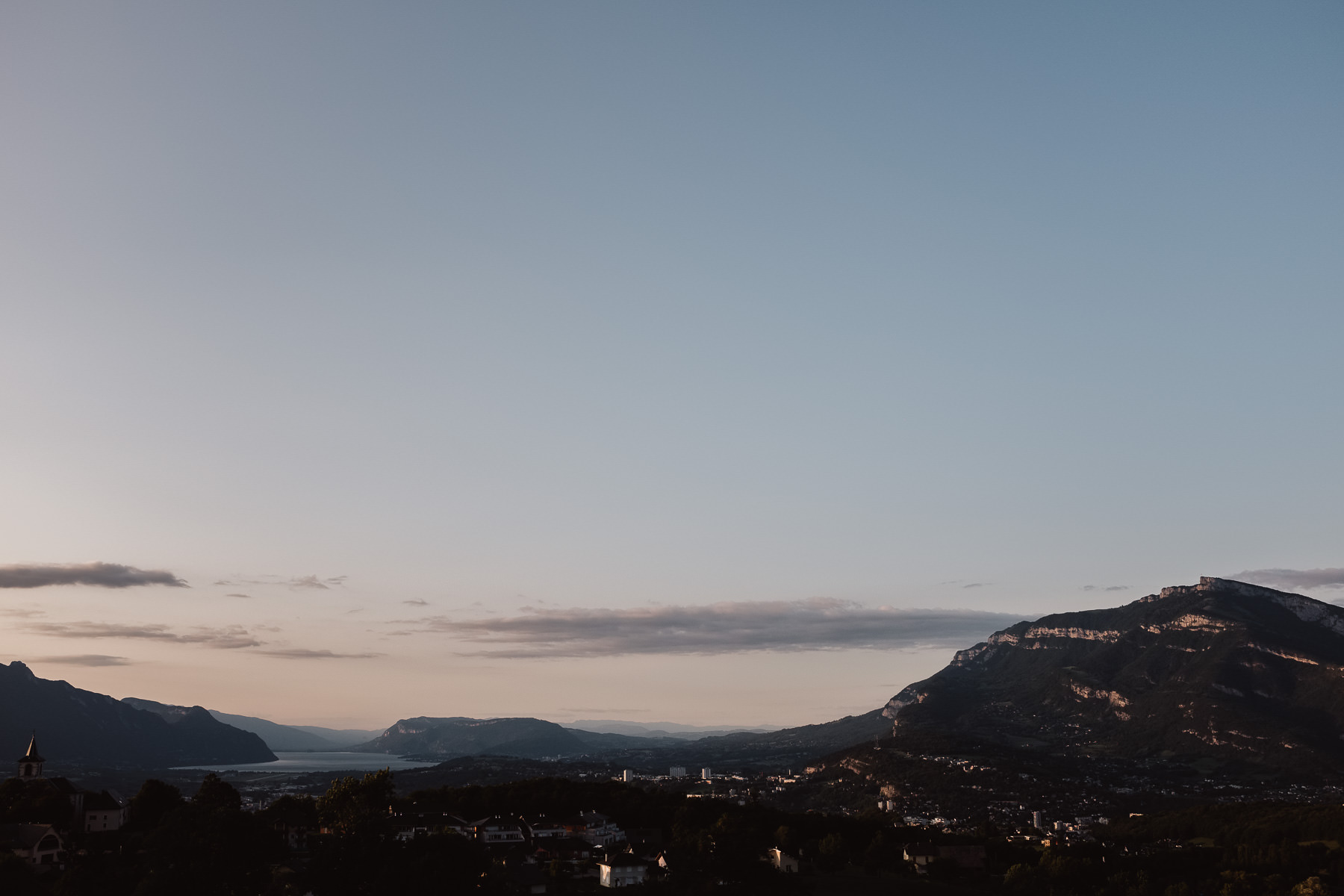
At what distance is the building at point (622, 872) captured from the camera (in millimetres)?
115500

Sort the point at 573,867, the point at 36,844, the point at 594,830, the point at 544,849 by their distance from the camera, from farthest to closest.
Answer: the point at 594,830 < the point at 544,849 < the point at 573,867 < the point at 36,844

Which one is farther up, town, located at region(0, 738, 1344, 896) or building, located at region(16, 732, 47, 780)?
building, located at region(16, 732, 47, 780)

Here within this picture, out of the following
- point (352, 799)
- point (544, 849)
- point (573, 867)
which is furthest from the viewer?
point (544, 849)

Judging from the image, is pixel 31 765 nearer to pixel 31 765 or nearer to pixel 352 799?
pixel 31 765

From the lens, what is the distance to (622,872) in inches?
4606

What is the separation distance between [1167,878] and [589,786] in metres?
98.8

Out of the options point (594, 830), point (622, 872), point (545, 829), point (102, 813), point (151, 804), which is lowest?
point (594, 830)

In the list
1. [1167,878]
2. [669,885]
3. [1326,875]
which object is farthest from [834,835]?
[1326,875]

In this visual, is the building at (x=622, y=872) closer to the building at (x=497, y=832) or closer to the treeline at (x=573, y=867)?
the treeline at (x=573, y=867)

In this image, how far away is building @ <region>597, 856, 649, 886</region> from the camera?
115500 millimetres

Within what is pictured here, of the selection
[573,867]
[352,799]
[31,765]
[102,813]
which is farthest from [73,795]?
[573,867]

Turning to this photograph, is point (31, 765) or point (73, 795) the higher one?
point (31, 765)

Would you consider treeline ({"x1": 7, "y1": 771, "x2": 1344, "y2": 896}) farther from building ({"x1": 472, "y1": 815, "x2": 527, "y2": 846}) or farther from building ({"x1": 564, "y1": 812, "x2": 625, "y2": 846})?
building ({"x1": 472, "y1": 815, "x2": 527, "y2": 846})

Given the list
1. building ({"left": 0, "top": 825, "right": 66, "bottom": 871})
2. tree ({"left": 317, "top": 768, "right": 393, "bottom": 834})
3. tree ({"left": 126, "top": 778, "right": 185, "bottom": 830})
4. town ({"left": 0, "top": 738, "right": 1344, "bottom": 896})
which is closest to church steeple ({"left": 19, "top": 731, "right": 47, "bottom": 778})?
town ({"left": 0, "top": 738, "right": 1344, "bottom": 896})
